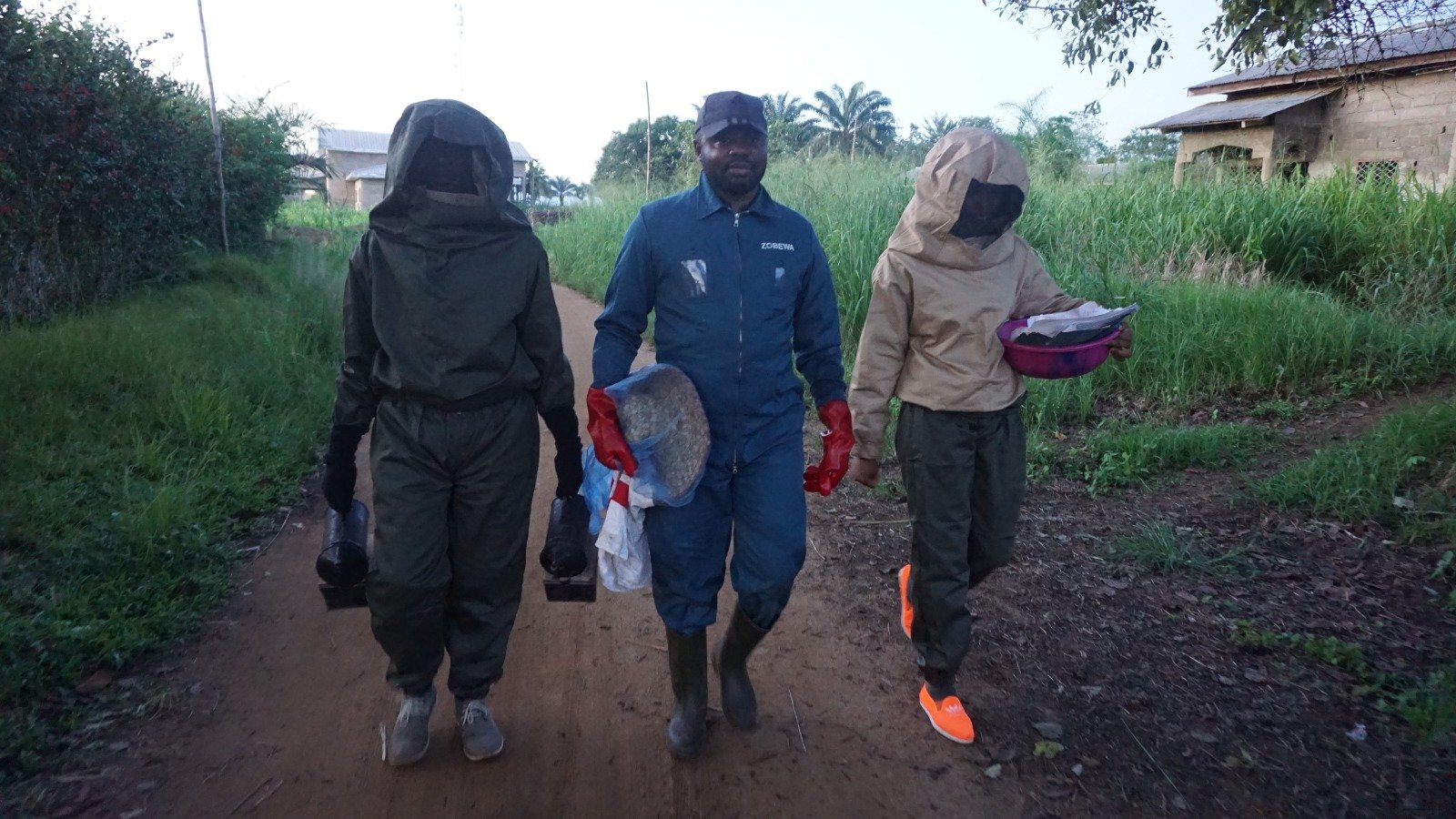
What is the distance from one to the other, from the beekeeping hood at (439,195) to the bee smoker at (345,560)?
90 centimetres

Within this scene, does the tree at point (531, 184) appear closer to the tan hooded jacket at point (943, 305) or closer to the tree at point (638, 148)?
the tree at point (638, 148)

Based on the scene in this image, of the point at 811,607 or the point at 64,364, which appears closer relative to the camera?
the point at 811,607

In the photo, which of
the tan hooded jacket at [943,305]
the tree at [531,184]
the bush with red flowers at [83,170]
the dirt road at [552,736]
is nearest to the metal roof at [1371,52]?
the tan hooded jacket at [943,305]

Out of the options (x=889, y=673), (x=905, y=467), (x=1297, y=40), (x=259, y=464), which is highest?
(x=1297, y=40)

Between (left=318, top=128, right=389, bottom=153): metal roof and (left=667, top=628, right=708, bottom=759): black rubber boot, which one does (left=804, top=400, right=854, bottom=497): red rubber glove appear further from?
(left=318, top=128, right=389, bottom=153): metal roof

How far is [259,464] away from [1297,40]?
236 inches

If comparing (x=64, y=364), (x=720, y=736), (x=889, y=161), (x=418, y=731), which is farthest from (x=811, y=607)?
(x=889, y=161)

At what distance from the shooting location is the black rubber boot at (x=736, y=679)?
3053 millimetres

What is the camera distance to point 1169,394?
Answer: 6492mm

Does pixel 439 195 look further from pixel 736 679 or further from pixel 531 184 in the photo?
pixel 531 184

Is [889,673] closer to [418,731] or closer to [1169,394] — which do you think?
[418,731]

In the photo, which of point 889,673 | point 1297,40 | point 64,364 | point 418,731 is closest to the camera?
point 418,731

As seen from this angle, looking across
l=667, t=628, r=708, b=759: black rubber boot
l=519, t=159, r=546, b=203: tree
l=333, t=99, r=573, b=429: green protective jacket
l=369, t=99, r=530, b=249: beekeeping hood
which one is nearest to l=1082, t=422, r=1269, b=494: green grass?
l=667, t=628, r=708, b=759: black rubber boot

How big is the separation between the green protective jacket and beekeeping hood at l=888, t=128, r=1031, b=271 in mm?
1298
